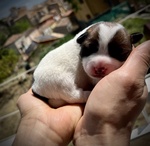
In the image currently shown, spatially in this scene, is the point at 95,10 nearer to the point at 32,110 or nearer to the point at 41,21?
the point at 41,21

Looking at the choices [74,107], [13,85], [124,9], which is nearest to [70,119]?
[74,107]

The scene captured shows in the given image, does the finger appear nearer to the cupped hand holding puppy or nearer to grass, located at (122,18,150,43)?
the cupped hand holding puppy

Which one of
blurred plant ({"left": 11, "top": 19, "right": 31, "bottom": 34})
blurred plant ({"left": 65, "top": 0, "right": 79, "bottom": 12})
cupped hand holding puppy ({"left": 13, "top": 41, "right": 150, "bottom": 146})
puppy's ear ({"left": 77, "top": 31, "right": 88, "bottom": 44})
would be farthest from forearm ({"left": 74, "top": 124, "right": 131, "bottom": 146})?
blurred plant ({"left": 65, "top": 0, "right": 79, "bottom": 12})

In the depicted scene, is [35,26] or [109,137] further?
[35,26]

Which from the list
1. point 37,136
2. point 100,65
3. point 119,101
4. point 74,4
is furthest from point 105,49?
point 74,4

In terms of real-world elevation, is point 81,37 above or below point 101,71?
above

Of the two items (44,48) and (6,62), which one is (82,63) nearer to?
(6,62)

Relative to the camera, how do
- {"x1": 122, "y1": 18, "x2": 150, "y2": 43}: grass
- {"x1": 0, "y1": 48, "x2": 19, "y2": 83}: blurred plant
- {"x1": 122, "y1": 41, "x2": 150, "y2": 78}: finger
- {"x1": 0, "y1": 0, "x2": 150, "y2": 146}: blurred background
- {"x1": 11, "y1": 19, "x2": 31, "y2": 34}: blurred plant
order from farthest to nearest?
{"x1": 11, "y1": 19, "x2": 31, "y2": 34}: blurred plant, {"x1": 0, "y1": 48, "x2": 19, "y2": 83}: blurred plant, {"x1": 0, "y1": 0, "x2": 150, "y2": 146}: blurred background, {"x1": 122, "y1": 18, "x2": 150, "y2": 43}: grass, {"x1": 122, "y1": 41, "x2": 150, "y2": 78}: finger
